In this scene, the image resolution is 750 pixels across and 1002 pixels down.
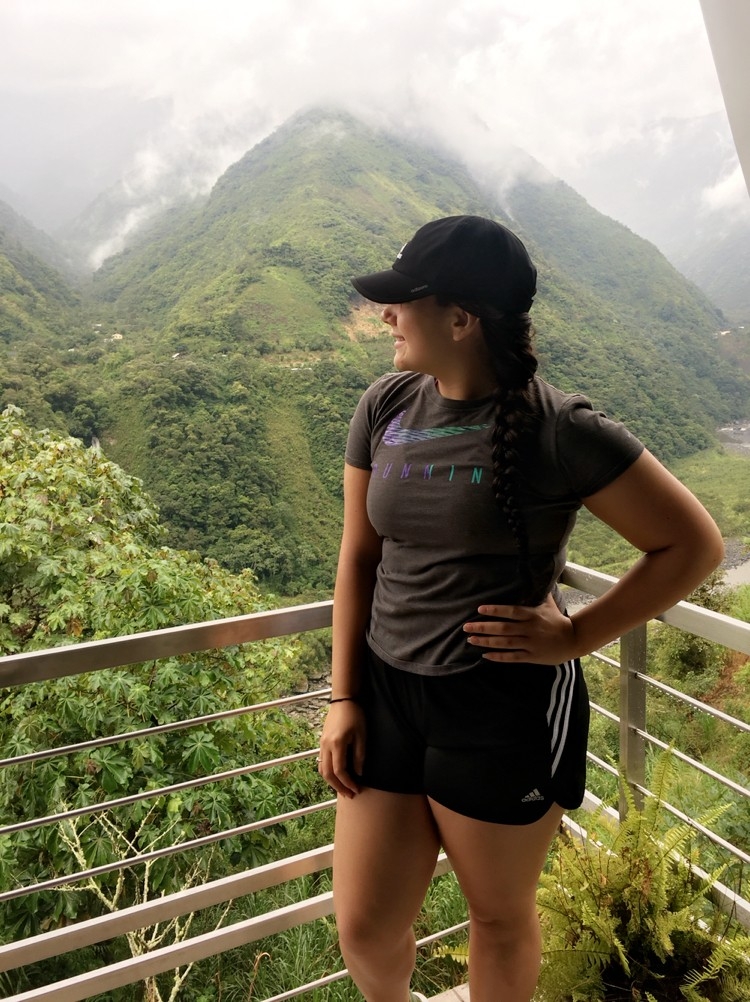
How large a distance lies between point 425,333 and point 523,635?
15.7 inches

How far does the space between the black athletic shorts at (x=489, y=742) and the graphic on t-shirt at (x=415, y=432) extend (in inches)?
11.6

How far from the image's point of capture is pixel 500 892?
844 mm

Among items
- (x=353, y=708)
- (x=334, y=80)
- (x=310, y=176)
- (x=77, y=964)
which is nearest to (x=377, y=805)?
(x=353, y=708)

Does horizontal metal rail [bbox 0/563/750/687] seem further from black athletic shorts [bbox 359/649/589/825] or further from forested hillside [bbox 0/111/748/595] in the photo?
forested hillside [bbox 0/111/748/595]

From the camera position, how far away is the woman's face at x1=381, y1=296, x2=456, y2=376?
84 centimetres

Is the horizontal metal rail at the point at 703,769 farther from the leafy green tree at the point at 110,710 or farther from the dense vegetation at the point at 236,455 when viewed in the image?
the leafy green tree at the point at 110,710

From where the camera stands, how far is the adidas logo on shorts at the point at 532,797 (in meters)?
0.81

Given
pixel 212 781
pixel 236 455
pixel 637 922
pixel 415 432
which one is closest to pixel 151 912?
pixel 212 781

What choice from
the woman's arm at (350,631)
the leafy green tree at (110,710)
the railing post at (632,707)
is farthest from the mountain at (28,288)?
the railing post at (632,707)

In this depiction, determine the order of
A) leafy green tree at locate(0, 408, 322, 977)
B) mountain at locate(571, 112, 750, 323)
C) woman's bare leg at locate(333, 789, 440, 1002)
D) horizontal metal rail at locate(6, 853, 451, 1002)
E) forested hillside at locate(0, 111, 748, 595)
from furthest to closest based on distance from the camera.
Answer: mountain at locate(571, 112, 750, 323) < forested hillside at locate(0, 111, 748, 595) < leafy green tree at locate(0, 408, 322, 977) < horizontal metal rail at locate(6, 853, 451, 1002) < woman's bare leg at locate(333, 789, 440, 1002)

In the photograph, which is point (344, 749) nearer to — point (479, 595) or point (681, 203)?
point (479, 595)

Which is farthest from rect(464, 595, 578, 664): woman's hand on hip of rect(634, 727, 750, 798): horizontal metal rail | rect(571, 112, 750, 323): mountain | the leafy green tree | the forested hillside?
rect(571, 112, 750, 323): mountain

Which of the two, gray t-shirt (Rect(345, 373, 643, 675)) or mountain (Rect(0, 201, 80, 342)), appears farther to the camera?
mountain (Rect(0, 201, 80, 342))

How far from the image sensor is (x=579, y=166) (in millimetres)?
11055
